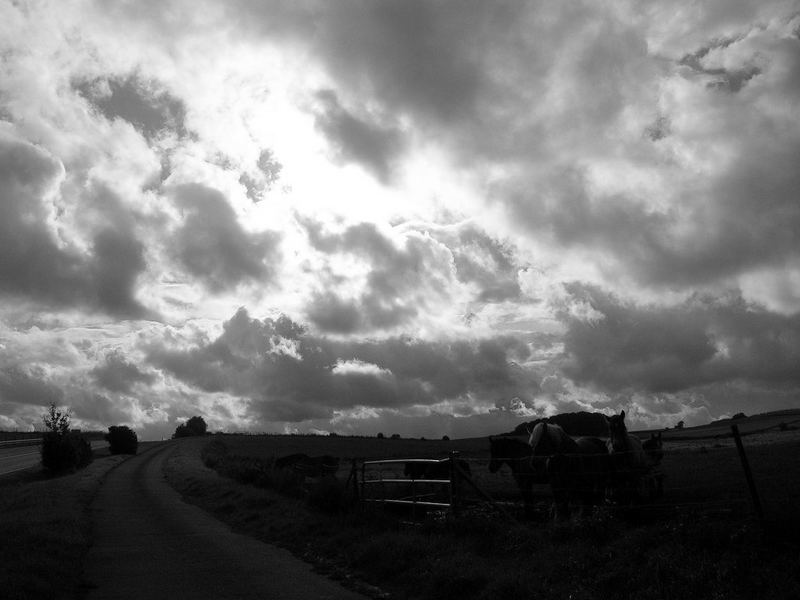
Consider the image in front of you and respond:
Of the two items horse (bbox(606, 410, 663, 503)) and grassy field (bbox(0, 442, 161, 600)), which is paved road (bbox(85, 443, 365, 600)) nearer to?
grassy field (bbox(0, 442, 161, 600))

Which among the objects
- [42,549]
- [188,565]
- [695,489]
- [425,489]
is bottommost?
[188,565]

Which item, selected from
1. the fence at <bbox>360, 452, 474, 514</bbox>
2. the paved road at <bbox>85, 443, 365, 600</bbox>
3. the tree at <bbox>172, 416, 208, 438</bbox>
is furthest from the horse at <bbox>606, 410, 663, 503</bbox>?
the tree at <bbox>172, 416, 208, 438</bbox>

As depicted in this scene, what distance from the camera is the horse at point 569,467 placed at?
41.6ft

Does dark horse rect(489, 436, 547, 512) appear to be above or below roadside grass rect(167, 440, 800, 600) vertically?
above

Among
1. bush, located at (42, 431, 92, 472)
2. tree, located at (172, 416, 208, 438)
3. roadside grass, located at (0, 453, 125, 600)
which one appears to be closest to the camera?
roadside grass, located at (0, 453, 125, 600)

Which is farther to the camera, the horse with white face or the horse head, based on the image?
the horse head

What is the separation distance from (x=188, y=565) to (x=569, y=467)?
28.3 ft

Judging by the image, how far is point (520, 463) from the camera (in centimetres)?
1631

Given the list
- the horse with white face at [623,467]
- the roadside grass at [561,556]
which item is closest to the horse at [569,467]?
the horse with white face at [623,467]

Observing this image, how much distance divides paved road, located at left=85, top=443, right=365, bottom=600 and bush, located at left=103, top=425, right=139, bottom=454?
237ft

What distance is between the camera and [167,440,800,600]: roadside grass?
24.7 ft

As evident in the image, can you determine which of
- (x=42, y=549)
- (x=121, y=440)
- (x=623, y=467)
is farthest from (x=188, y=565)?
(x=121, y=440)

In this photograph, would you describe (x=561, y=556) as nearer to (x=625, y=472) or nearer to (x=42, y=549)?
(x=625, y=472)

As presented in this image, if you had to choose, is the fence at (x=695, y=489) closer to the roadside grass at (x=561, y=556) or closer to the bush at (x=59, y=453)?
the roadside grass at (x=561, y=556)
